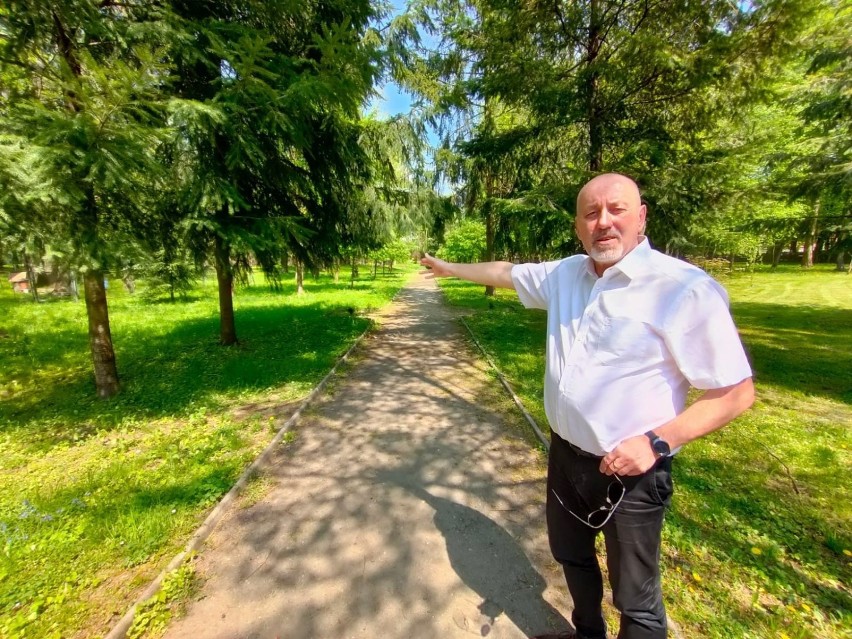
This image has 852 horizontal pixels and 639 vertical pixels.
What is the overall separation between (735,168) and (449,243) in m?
23.2

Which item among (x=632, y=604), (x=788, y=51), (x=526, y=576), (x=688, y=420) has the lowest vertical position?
(x=526, y=576)

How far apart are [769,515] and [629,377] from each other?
3.11 metres

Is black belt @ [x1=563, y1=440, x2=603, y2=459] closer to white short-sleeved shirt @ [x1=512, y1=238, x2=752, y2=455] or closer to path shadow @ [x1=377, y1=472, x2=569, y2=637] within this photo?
white short-sleeved shirt @ [x1=512, y1=238, x2=752, y2=455]

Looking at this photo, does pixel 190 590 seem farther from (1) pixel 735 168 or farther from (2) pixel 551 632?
(1) pixel 735 168

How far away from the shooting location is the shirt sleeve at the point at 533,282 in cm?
191

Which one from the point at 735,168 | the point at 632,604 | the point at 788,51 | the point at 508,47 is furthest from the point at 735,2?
the point at 632,604

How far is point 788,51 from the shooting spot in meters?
6.05

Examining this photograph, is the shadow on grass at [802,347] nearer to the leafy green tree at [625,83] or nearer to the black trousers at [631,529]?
the leafy green tree at [625,83]

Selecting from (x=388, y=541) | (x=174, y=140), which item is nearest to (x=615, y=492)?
(x=388, y=541)

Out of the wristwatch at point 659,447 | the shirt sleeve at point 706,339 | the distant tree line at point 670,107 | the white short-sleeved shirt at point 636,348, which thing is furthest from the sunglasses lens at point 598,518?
the distant tree line at point 670,107

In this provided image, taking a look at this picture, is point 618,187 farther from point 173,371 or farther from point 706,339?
point 173,371

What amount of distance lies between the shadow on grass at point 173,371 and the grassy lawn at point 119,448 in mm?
33

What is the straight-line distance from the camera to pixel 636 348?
4.53 feet

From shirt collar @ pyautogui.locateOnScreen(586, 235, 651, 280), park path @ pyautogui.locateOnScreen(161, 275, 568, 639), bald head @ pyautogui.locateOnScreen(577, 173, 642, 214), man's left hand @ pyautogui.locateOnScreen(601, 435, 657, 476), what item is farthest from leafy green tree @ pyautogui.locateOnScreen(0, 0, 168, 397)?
man's left hand @ pyautogui.locateOnScreen(601, 435, 657, 476)
